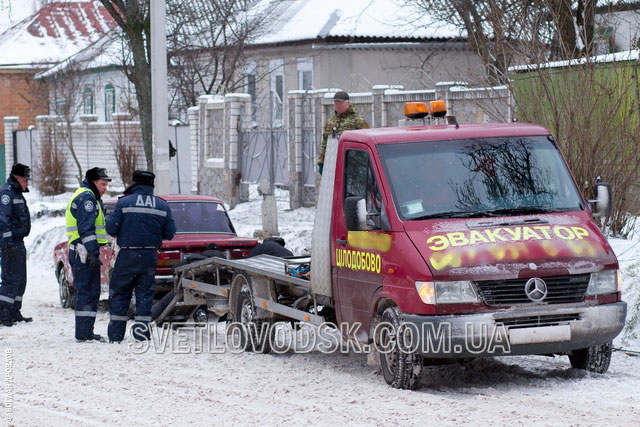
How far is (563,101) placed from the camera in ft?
44.0

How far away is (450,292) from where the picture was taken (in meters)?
8.40

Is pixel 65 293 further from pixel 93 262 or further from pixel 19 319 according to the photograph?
pixel 93 262

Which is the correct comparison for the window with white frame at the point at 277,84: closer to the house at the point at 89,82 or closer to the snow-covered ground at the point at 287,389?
the house at the point at 89,82

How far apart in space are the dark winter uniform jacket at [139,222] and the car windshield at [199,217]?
2104 mm

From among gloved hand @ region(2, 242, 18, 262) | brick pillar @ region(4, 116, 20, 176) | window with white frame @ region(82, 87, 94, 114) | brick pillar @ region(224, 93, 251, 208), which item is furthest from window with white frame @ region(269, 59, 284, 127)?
gloved hand @ region(2, 242, 18, 262)

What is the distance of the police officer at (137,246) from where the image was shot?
11992 millimetres

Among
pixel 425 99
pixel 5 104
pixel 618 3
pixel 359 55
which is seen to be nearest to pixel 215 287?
pixel 618 3

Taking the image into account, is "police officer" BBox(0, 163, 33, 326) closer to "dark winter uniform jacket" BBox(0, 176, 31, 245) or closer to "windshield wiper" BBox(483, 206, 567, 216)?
"dark winter uniform jacket" BBox(0, 176, 31, 245)

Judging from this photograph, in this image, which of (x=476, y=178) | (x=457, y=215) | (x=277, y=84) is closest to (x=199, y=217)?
(x=476, y=178)

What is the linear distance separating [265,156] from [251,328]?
47.4ft

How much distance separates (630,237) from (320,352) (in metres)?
4.29

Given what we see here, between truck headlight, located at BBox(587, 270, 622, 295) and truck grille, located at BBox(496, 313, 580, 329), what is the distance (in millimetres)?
266

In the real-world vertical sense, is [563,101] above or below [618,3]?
below

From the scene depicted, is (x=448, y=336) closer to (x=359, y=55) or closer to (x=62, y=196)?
(x=359, y=55)
